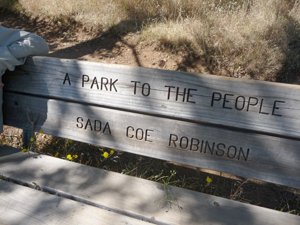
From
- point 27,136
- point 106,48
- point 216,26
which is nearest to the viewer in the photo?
point 27,136

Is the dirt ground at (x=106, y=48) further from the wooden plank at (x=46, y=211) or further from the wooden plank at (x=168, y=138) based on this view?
the wooden plank at (x=46, y=211)

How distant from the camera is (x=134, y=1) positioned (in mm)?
6176

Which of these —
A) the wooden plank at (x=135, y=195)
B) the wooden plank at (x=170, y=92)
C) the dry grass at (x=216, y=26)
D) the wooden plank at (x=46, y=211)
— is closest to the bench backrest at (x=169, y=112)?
the wooden plank at (x=170, y=92)

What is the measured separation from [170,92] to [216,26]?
3784mm

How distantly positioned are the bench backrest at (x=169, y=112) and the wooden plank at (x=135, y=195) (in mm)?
299

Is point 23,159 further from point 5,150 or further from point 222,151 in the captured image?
point 222,151

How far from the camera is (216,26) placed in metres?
4.92

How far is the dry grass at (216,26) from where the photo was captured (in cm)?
431

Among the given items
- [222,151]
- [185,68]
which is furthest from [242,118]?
[185,68]

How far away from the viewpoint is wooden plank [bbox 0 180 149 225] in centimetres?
127

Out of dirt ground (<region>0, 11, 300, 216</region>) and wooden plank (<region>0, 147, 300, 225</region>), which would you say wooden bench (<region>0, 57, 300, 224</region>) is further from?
dirt ground (<region>0, 11, 300, 216</region>)

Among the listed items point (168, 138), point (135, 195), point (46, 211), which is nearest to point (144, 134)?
point (168, 138)

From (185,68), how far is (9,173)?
11.3 ft

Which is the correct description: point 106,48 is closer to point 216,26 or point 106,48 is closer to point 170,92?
point 216,26
